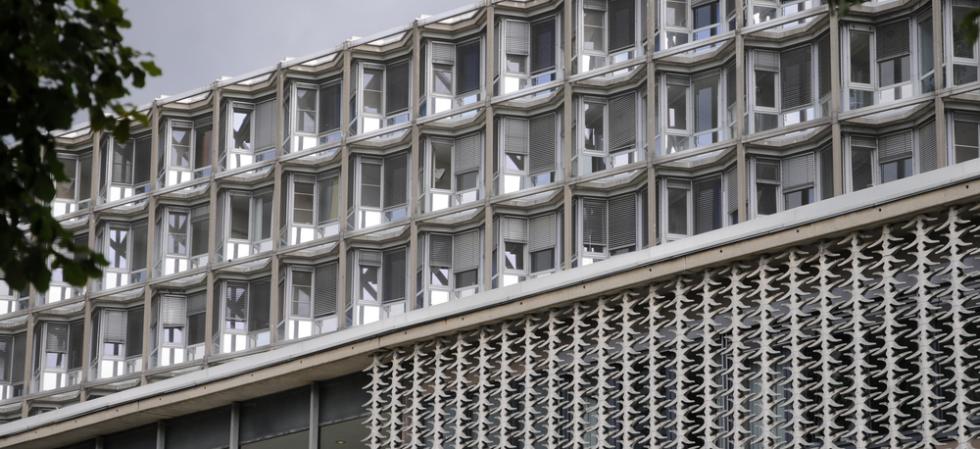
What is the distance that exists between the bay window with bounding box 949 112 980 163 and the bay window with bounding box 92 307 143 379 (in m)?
20.6

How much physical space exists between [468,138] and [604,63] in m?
3.60

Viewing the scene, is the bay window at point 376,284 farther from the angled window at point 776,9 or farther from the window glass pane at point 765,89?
the angled window at point 776,9

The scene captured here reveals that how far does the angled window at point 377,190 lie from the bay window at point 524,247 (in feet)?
9.45

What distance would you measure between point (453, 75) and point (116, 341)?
36.2ft

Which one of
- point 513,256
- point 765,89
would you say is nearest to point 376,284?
point 513,256

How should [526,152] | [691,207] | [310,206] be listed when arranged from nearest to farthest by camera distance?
[691,207], [526,152], [310,206]

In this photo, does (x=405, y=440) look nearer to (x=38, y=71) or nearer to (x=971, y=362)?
(x=971, y=362)

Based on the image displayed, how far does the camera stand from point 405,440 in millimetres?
41562

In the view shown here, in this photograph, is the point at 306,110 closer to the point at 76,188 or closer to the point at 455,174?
the point at 455,174

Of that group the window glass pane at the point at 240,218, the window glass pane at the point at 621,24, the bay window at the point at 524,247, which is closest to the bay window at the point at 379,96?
the window glass pane at the point at 240,218

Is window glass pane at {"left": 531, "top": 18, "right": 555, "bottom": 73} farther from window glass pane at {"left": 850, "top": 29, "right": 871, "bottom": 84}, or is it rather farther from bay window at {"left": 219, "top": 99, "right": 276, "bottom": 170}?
window glass pane at {"left": 850, "top": 29, "right": 871, "bottom": 84}

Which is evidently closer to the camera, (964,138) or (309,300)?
(964,138)

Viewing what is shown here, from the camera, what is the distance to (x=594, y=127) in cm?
4634

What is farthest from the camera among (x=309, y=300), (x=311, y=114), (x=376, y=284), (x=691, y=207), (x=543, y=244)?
(x=311, y=114)
